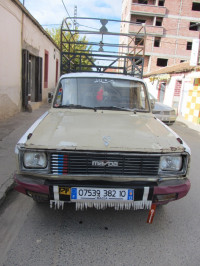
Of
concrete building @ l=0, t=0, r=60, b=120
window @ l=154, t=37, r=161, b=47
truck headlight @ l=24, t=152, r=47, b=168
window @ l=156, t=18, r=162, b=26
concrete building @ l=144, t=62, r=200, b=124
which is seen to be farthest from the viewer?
window @ l=156, t=18, r=162, b=26

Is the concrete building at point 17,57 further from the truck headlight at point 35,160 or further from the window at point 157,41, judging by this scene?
the window at point 157,41

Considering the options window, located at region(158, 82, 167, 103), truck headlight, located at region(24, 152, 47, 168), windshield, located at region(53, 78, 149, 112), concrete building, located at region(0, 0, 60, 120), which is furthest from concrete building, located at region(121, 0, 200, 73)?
truck headlight, located at region(24, 152, 47, 168)

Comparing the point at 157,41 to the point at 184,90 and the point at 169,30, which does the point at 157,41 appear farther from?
the point at 184,90

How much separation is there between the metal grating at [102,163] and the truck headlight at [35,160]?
4.3 inches

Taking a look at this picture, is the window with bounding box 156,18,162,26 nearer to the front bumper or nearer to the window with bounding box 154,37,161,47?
the window with bounding box 154,37,161,47

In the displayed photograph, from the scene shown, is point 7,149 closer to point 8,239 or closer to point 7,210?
point 7,210

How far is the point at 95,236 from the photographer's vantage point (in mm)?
2477

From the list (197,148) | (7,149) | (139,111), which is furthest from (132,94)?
(197,148)

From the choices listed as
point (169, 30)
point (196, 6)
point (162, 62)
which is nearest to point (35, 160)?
point (169, 30)

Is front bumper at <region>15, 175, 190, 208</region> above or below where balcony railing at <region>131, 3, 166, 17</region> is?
below

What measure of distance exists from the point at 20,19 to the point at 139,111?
7.58 meters

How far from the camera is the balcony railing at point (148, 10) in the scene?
29656 mm

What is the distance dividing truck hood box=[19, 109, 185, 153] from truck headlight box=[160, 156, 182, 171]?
11cm

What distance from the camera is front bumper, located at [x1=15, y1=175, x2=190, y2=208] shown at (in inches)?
88.7
